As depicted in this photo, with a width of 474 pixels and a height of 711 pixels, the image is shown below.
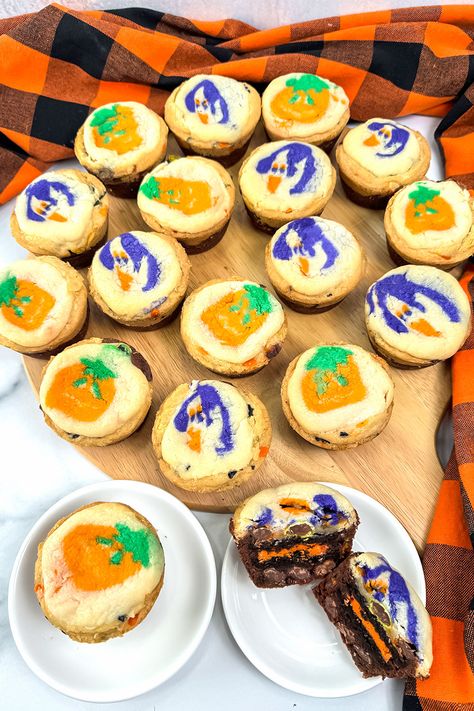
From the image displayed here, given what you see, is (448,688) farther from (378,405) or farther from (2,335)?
(2,335)

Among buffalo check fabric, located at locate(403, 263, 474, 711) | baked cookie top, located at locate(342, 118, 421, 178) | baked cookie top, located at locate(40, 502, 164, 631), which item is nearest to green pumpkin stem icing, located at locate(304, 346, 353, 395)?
buffalo check fabric, located at locate(403, 263, 474, 711)

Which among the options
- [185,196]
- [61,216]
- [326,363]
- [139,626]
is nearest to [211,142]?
[185,196]

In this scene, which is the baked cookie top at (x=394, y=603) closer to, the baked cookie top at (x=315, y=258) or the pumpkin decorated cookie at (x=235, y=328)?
the pumpkin decorated cookie at (x=235, y=328)

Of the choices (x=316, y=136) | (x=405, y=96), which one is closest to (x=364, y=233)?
(x=316, y=136)

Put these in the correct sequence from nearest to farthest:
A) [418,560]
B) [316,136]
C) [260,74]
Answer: [418,560]
[316,136]
[260,74]

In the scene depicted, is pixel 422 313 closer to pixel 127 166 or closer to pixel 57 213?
pixel 127 166

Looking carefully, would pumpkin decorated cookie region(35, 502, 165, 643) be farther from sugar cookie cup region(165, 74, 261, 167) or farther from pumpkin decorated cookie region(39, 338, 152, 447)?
sugar cookie cup region(165, 74, 261, 167)

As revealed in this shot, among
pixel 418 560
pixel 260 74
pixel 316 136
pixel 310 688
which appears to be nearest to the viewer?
pixel 310 688
